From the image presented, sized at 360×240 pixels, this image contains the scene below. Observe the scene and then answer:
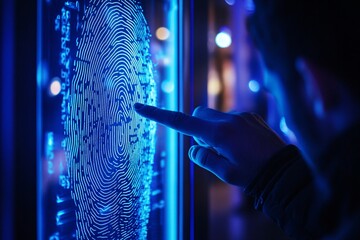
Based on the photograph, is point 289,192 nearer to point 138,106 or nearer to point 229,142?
point 229,142

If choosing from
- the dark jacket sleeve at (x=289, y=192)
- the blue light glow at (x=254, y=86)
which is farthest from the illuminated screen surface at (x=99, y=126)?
the blue light glow at (x=254, y=86)

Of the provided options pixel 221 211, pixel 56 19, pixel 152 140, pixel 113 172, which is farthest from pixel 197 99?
pixel 221 211

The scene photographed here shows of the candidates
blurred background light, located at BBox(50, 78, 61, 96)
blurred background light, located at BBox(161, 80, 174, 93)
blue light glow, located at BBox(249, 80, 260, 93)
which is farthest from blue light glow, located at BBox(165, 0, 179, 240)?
blue light glow, located at BBox(249, 80, 260, 93)

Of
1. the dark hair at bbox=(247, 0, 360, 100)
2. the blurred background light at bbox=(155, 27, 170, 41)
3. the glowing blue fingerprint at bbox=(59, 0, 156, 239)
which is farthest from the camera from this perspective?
the blurred background light at bbox=(155, 27, 170, 41)

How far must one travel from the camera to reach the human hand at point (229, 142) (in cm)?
76

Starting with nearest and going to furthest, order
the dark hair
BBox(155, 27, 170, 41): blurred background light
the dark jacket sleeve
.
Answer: the dark hair
the dark jacket sleeve
BBox(155, 27, 170, 41): blurred background light

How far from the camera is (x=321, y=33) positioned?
Answer: 48cm

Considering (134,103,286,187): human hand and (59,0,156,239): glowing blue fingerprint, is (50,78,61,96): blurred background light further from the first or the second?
(134,103,286,187): human hand

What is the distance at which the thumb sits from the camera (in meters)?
0.79

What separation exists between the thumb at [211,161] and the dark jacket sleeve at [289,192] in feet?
0.20

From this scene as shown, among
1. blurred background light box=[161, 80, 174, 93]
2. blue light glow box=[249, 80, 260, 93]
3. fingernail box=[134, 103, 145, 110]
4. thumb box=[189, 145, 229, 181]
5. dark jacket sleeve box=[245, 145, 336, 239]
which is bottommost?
dark jacket sleeve box=[245, 145, 336, 239]

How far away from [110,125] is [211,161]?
0.23m

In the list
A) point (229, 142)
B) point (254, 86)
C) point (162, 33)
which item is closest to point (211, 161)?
point (229, 142)
